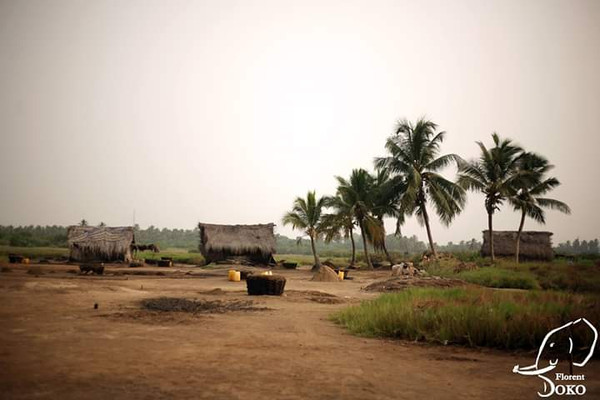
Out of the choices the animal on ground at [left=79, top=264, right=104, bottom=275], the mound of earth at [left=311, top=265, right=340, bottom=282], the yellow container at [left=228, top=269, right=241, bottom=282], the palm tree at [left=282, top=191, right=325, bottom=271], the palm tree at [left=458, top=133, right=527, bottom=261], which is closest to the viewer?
the yellow container at [left=228, top=269, right=241, bottom=282]

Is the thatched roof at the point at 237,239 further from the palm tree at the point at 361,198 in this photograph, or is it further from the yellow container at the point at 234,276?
the yellow container at the point at 234,276

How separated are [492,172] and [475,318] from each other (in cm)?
2078

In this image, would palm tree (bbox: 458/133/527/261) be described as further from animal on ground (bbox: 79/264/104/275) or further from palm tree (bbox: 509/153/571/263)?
animal on ground (bbox: 79/264/104/275)

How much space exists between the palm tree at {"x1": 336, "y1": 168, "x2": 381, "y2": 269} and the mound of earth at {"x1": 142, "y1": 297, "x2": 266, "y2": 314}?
19195 millimetres

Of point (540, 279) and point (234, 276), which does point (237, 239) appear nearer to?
point (234, 276)

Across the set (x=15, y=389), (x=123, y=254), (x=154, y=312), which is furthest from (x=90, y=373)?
(x=123, y=254)

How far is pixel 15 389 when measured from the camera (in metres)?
3.25

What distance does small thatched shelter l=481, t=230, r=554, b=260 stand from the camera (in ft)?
106

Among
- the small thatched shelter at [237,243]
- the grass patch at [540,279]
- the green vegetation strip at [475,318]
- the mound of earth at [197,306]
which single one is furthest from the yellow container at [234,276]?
the small thatched shelter at [237,243]

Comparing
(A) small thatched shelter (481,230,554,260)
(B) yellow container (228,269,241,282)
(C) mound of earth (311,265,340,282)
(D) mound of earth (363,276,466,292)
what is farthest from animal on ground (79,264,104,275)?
(A) small thatched shelter (481,230,554,260)

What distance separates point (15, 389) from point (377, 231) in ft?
80.8

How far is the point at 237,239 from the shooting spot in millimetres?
28594

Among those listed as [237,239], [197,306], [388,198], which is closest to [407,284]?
[197,306]

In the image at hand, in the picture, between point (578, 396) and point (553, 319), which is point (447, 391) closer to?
point (578, 396)
